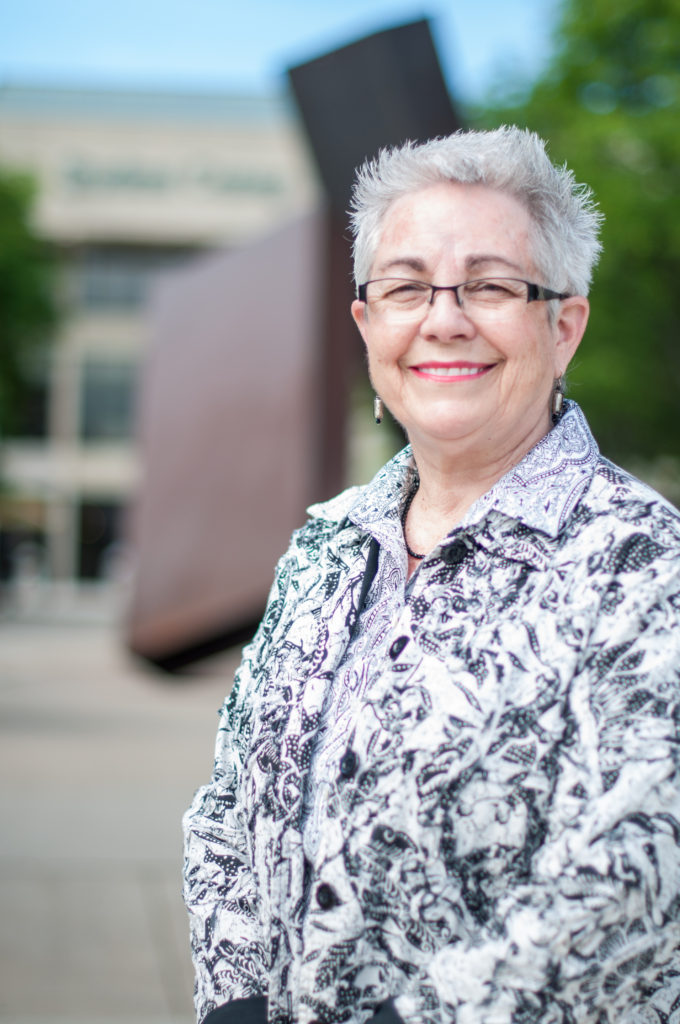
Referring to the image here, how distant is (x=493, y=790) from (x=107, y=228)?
40.0 m

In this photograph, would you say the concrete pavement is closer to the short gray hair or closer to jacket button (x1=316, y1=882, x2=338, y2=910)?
jacket button (x1=316, y1=882, x2=338, y2=910)

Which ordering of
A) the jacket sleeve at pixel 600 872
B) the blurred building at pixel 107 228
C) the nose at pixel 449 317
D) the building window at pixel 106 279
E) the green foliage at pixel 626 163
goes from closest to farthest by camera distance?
the jacket sleeve at pixel 600 872, the nose at pixel 449 317, the green foliage at pixel 626 163, the blurred building at pixel 107 228, the building window at pixel 106 279

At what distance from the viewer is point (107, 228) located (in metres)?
39.6

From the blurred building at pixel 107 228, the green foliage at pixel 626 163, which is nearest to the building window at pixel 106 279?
the blurred building at pixel 107 228

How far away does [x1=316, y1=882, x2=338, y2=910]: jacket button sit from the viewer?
1524 mm

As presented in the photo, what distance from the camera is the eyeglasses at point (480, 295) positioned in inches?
65.9

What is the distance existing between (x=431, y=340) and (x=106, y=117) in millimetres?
40172

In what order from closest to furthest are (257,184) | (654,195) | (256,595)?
(256,595) → (654,195) → (257,184)

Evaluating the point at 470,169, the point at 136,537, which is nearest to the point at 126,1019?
the point at 470,169

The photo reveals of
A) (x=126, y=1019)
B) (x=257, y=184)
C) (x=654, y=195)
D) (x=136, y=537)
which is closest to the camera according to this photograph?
(x=126, y=1019)

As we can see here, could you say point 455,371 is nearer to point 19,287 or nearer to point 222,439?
point 222,439

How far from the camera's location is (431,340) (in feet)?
5.67

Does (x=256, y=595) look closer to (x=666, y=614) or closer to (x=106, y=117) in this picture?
(x=666, y=614)

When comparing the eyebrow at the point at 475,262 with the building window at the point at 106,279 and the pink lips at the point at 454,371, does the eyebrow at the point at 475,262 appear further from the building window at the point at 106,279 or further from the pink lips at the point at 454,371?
the building window at the point at 106,279
